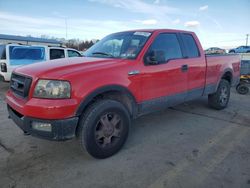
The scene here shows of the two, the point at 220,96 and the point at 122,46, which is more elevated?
the point at 122,46

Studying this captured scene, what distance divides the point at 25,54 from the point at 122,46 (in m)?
6.51

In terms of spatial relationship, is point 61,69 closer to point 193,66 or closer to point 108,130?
point 108,130

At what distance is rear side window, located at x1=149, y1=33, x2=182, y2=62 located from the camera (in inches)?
145

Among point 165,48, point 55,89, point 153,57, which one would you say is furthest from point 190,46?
point 55,89

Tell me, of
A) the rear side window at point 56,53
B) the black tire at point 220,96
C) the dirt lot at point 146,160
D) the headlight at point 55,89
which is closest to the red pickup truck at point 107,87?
the headlight at point 55,89

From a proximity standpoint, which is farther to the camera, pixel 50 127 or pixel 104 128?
pixel 104 128

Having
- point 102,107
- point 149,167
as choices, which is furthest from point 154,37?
point 149,167

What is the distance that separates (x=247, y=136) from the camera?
12.6 ft

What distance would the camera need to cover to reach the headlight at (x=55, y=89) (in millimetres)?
2516

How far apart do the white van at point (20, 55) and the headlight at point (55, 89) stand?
6450 mm

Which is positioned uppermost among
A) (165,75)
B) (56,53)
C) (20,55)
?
(56,53)

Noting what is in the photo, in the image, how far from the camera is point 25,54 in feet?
28.3

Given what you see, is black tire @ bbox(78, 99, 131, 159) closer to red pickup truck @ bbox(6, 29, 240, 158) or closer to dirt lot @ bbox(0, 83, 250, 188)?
red pickup truck @ bbox(6, 29, 240, 158)

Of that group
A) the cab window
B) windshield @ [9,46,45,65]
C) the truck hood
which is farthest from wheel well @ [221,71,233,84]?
windshield @ [9,46,45,65]
